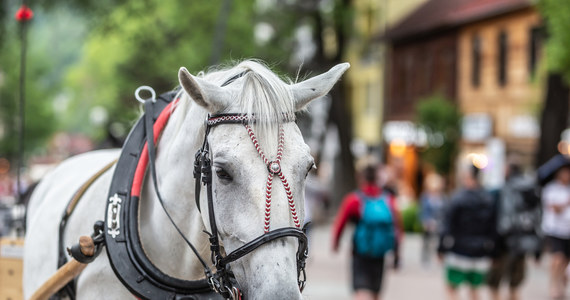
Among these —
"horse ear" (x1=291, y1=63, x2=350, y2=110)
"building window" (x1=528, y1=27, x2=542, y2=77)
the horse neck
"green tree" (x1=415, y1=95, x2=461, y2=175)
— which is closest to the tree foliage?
"horse ear" (x1=291, y1=63, x2=350, y2=110)

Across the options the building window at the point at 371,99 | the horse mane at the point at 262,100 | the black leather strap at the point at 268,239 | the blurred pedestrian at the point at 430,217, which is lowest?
the blurred pedestrian at the point at 430,217

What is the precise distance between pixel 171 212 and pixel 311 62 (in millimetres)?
28297

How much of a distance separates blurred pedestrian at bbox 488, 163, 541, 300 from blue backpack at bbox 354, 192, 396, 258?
2.05 m

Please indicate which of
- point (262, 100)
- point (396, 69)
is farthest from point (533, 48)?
point (262, 100)

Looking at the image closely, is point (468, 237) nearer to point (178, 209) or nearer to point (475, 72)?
point (178, 209)

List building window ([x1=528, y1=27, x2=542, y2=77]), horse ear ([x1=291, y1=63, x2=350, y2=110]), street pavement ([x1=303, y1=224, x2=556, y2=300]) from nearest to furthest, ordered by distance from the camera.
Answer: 1. horse ear ([x1=291, y1=63, x2=350, y2=110])
2. street pavement ([x1=303, y1=224, x2=556, y2=300])
3. building window ([x1=528, y1=27, x2=542, y2=77])

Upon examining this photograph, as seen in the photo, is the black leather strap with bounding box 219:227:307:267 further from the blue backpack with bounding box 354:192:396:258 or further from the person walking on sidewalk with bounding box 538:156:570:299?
the person walking on sidewalk with bounding box 538:156:570:299

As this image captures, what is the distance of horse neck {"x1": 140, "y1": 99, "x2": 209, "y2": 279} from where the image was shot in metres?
3.37

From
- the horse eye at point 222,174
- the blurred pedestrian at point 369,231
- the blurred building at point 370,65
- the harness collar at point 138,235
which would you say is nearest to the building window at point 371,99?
the blurred building at point 370,65

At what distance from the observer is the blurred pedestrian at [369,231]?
9023mm

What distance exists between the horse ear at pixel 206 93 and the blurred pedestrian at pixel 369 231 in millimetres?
5973

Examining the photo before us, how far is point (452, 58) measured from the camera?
32781mm

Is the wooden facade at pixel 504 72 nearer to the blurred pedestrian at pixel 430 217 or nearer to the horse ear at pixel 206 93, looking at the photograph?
the blurred pedestrian at pixel 430 217

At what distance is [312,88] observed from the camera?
10.7 ft
